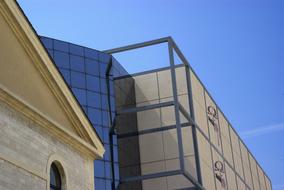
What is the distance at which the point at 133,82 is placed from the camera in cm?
5206

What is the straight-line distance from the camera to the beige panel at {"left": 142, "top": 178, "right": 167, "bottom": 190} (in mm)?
47878

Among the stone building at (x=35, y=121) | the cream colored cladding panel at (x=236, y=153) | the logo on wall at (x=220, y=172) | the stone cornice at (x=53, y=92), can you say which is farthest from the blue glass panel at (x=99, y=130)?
the stone building at (x=35, y=121)

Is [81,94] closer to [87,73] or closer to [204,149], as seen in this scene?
[87,73]

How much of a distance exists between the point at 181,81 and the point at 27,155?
91.8 feet

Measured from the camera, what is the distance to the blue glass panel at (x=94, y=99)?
50844mm

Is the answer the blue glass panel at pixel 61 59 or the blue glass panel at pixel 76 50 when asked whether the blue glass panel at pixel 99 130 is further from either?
the blue glass panel at pixel 76 50

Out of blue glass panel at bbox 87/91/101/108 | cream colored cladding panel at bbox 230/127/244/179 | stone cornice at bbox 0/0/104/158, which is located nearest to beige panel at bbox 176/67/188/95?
blue glass panel at bbox 87/91/101/108

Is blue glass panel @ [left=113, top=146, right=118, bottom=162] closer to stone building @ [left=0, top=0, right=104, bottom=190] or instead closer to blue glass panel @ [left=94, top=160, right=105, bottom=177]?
blue glass panel @ [left=94, top=160, right=105, bottom=177]

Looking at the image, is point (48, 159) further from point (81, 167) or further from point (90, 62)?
point (90, 62)

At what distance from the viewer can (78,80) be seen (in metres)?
51.9

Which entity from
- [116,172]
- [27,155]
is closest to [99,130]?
[116,172]

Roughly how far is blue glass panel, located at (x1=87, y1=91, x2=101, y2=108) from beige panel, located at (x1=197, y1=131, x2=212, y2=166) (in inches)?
306

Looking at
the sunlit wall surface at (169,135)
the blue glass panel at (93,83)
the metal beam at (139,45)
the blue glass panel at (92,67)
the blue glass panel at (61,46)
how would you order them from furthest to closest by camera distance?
the blue glass panel at (61,46) → the blue glass panel at (92,67) → the blue glass panel at (93,83) → the metal beam at (139,45) → the sunlit wall surface at (169,135)

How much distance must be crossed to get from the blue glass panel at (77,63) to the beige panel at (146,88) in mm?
4397
